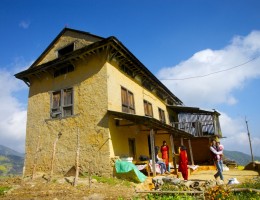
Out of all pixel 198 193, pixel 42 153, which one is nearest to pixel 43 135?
pixel 42 153

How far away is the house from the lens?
480 inches

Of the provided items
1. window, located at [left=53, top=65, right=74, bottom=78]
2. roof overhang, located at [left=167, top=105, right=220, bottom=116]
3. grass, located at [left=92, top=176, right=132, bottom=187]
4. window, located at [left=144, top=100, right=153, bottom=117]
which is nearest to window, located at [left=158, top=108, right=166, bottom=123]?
roof overhang, located at [left=167, top=105, right=220, bottom=116]

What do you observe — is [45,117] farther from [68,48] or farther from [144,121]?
[144,121]

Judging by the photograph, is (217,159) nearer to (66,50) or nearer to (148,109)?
(148,109)

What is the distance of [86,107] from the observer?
13.1 meters

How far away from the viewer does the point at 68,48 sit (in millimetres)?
15234

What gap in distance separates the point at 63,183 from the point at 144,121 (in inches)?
181

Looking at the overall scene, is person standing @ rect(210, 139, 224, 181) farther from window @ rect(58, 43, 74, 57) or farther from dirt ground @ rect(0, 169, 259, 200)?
window @ rect(58, 43, 74, 57)

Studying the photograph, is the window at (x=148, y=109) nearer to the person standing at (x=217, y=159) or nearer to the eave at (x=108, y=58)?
the eave at (x=108, y=58)

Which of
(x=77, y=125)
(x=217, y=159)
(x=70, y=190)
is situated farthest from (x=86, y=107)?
(x=217, y=159)

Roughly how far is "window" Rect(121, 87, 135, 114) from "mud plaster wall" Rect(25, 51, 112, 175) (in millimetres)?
1830

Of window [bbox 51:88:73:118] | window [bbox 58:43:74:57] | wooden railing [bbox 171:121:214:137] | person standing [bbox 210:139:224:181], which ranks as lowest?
person standing [bbox 210:139:224:181]

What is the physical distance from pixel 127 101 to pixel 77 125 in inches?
133

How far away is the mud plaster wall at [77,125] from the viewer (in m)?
12.2
